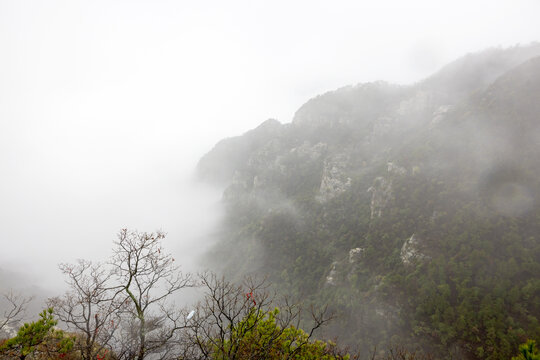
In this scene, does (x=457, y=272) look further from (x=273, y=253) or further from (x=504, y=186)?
(x=273, y=253)

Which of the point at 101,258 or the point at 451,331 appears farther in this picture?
the point at 101,258

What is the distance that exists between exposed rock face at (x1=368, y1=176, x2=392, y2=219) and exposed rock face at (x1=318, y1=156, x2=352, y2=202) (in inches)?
740

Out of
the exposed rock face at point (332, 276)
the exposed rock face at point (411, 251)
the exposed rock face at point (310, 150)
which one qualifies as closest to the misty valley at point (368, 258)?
the exposed rock face at point (411, 251)

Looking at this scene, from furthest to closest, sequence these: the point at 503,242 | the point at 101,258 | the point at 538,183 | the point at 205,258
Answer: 1. the point at 101,258
2. the point at 205,258
3. the point at 538,183
4. the point at 503,242

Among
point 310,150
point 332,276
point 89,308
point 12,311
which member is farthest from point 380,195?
point 12,311

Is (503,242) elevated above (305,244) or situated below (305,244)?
below

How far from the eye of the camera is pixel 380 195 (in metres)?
87.1

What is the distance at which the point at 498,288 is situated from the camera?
150 ft

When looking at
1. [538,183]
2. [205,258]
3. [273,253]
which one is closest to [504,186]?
[538,183]

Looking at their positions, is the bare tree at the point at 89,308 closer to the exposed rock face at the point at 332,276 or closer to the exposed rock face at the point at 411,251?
the exposed rock face at the point at 411,251

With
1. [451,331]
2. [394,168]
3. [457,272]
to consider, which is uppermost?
[394,168]

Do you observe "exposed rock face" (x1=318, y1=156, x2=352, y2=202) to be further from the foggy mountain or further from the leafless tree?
the leafless tree

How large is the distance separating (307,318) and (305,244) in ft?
114

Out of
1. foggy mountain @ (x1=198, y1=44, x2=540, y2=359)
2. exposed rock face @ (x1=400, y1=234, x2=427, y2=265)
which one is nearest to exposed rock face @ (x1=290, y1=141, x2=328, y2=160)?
foggy mountain @ (x1=198, y1=44, x2=540, y2=359)
